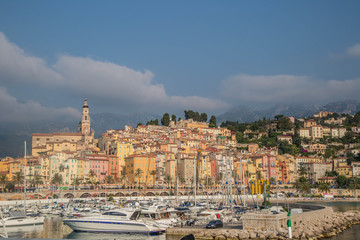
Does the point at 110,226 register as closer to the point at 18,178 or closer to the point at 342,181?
the point at 18,178

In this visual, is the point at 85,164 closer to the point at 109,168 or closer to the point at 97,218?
the point at 109,168

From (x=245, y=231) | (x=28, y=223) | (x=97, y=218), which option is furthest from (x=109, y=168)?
(x=245, y=231)

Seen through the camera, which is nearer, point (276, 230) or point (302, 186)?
point (276, 230)

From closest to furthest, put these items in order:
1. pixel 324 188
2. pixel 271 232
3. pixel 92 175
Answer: pixel 271 232 → pixel 92 175 → pixel 324 188

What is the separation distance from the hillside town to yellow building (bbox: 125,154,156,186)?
9.3 inches

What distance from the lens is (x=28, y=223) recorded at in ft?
133

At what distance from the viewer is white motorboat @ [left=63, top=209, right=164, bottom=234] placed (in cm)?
3312

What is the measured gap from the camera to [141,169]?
99062 mm

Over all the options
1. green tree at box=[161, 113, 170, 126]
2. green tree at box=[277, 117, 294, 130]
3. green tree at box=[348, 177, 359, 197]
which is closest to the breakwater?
green tree at box=[348, 177, 359, 197]

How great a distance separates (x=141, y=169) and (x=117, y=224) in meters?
65.9

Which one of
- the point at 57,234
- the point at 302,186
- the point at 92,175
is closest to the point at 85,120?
the point at 92,175

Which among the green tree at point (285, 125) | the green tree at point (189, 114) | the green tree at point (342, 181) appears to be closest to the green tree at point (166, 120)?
the green tree at point (189, 114)

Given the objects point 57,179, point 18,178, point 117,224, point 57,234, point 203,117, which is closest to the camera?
point 117,224

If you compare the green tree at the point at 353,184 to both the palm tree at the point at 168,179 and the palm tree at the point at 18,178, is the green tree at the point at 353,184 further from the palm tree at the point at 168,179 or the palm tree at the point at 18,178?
the palm tree at the point at 18,178
